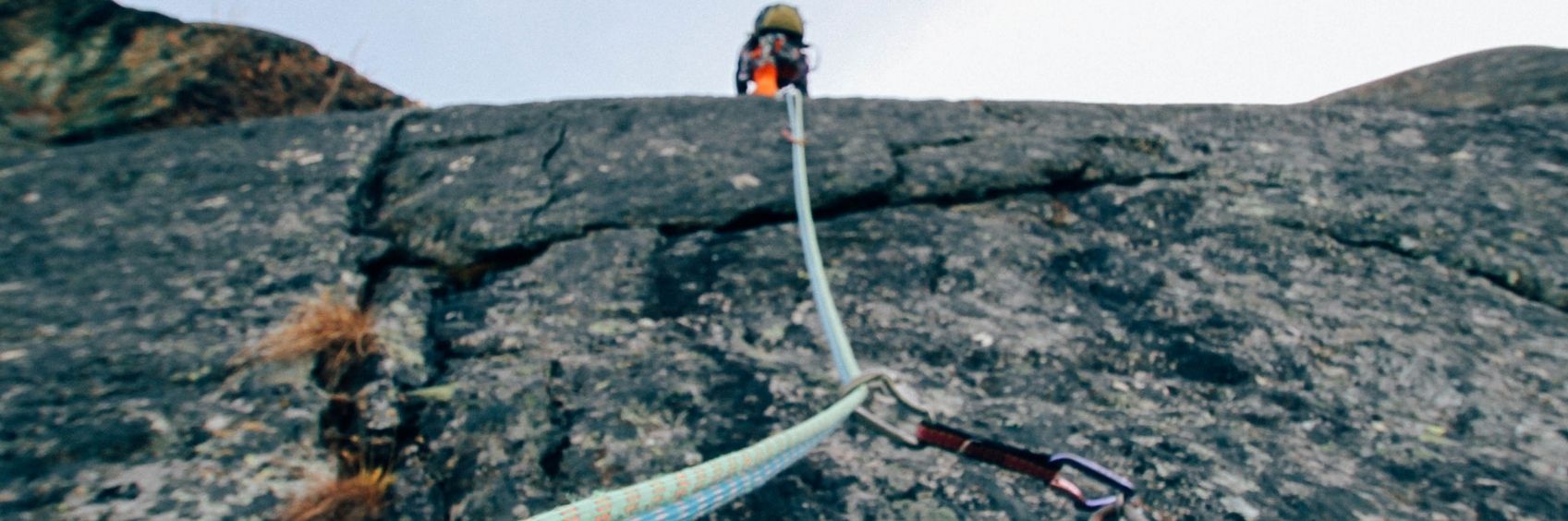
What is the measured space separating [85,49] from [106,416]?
1.89 m

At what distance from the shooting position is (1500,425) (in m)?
1.88

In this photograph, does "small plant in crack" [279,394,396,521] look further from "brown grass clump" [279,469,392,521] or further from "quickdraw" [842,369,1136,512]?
"quickdraw" [842,369,1136,512]

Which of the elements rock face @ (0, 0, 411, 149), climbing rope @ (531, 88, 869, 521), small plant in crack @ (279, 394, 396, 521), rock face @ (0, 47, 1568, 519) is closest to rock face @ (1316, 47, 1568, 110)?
rock face @ (0, 47, 1568, 519)

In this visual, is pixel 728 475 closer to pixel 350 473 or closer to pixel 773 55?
pixel 350 473

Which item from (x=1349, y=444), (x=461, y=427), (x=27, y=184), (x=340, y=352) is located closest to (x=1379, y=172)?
(x=1349, y=444)

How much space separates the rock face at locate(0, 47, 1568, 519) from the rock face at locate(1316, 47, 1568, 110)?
0.71 feet

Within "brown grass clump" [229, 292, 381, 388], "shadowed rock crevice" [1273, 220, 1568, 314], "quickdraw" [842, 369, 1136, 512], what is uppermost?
"brown grass clump" [229, 292, 381, 388]

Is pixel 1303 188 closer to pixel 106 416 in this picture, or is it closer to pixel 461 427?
pixel 461 427

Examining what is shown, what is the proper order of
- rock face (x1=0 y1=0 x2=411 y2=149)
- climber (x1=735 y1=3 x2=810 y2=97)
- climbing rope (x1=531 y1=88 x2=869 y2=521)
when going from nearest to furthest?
1. climbing rope (x1=531 y1=88 x2=869 y2=521)
2. rock face (x1=0 y1=0 x2=411 y2=149)
3. climber (x1=735 y1=3 x2=810 y2=97)

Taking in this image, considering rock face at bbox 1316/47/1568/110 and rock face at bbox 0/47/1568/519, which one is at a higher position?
rock face at bbox 1316/47/1568/110

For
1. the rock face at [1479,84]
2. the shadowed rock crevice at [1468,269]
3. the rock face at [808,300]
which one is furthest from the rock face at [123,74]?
the rock face at [1479,84]

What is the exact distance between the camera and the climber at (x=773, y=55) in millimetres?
4438

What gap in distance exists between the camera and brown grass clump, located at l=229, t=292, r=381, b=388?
77.9 inches

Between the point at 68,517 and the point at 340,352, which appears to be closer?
the point at 68,517
